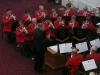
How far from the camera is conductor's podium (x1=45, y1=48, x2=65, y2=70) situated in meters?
8.93

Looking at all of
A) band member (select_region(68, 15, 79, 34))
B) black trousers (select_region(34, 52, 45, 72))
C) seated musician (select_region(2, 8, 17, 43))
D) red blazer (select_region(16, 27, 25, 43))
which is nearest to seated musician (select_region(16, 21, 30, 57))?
red blazer (select_region(16, 27, 25, 43))

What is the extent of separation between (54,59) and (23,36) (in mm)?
1819

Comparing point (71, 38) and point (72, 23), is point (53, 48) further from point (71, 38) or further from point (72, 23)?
point (72, 23)

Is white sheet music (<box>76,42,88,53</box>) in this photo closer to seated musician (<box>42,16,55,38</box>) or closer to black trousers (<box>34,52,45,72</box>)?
black trousers (<box>34,52,45,72</box>)

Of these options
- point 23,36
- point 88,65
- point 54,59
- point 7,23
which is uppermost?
point 88,65

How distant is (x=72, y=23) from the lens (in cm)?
1076

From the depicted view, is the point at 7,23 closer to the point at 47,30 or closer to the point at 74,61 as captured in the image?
the point at 47,30

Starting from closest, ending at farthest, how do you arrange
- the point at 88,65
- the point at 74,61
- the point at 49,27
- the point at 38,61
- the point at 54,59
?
the point at 88,65, the point at 74,61, the point at 38,61, the point at 54,59, the point at 49,27

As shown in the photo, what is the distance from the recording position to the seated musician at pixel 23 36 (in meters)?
9.93

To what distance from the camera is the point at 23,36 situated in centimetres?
1000

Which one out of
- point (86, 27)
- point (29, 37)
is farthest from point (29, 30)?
point (86, 27)

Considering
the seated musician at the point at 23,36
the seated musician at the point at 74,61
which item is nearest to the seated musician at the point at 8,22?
the seated musician at the point at 23,36

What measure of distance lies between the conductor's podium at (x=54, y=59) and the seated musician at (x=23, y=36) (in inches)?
42.8

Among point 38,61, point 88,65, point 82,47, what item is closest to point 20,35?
point 38,61
